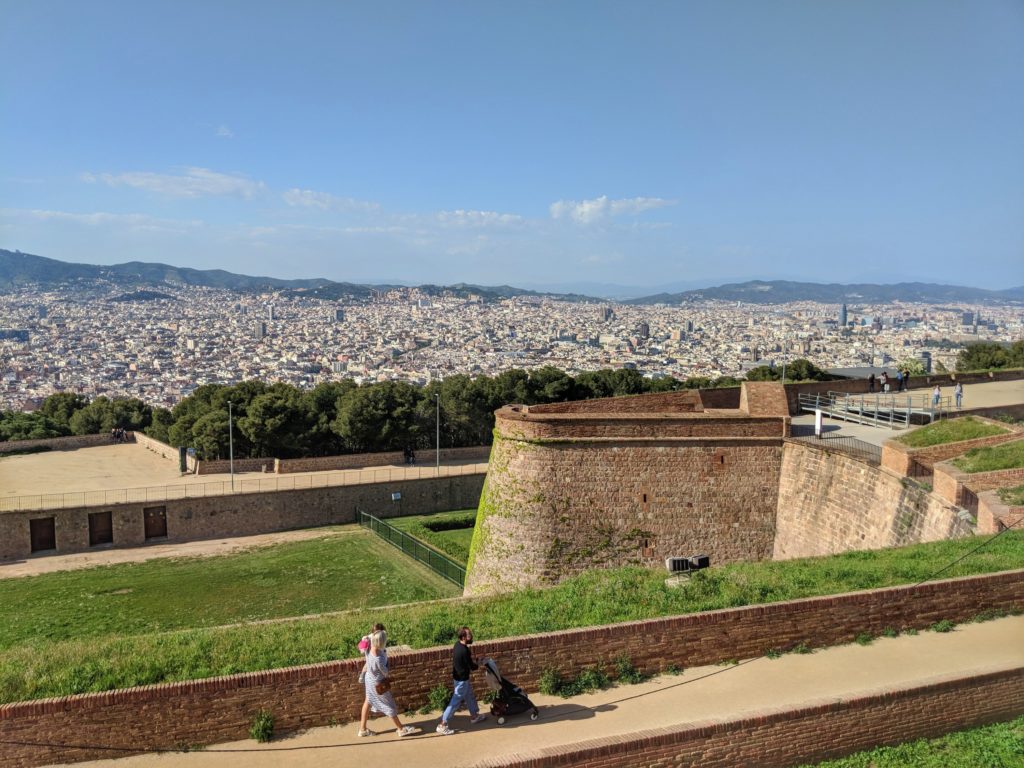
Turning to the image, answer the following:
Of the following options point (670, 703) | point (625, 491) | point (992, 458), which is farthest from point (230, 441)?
point (670, 703)

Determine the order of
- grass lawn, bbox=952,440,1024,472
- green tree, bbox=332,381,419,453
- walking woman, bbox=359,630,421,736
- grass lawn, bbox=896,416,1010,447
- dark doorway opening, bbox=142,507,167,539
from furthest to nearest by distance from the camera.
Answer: green tree, bbox=332,381,419,453, dark doorway opening, bbox=142,507,167,539, grass lawn, bbox=896,416,1010,447, grass lawn, bbox=952,440,1024,472, walking woman, bbox=359,630,421,736

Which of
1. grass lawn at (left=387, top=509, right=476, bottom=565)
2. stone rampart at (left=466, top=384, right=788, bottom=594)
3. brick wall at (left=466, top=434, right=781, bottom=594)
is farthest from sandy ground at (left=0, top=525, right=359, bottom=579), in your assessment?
brick wall at (left=466, top=434, right=781, bottom=594)

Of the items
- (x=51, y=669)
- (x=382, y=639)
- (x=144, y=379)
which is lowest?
(x=144, y=379)

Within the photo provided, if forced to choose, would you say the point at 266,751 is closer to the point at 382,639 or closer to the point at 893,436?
the point at 382,639

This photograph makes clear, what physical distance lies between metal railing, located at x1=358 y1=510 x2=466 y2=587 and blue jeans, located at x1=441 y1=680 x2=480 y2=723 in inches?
515

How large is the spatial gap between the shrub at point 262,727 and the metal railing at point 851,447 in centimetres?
1058

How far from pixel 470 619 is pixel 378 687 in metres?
2.00

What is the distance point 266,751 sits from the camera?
6.38m

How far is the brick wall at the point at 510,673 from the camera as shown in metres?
6.26

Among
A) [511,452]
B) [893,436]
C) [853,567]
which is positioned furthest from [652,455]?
[893,436]

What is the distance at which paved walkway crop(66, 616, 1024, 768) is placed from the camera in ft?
20.6

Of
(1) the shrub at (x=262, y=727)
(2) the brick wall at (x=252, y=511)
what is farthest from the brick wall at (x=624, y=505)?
(2) the brick wall at (x=252, y=511)

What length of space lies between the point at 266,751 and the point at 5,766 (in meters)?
1.91

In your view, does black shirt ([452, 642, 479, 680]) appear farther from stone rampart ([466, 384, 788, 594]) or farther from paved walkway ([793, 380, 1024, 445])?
paved walkway ([793, 380, 1024, 445])
